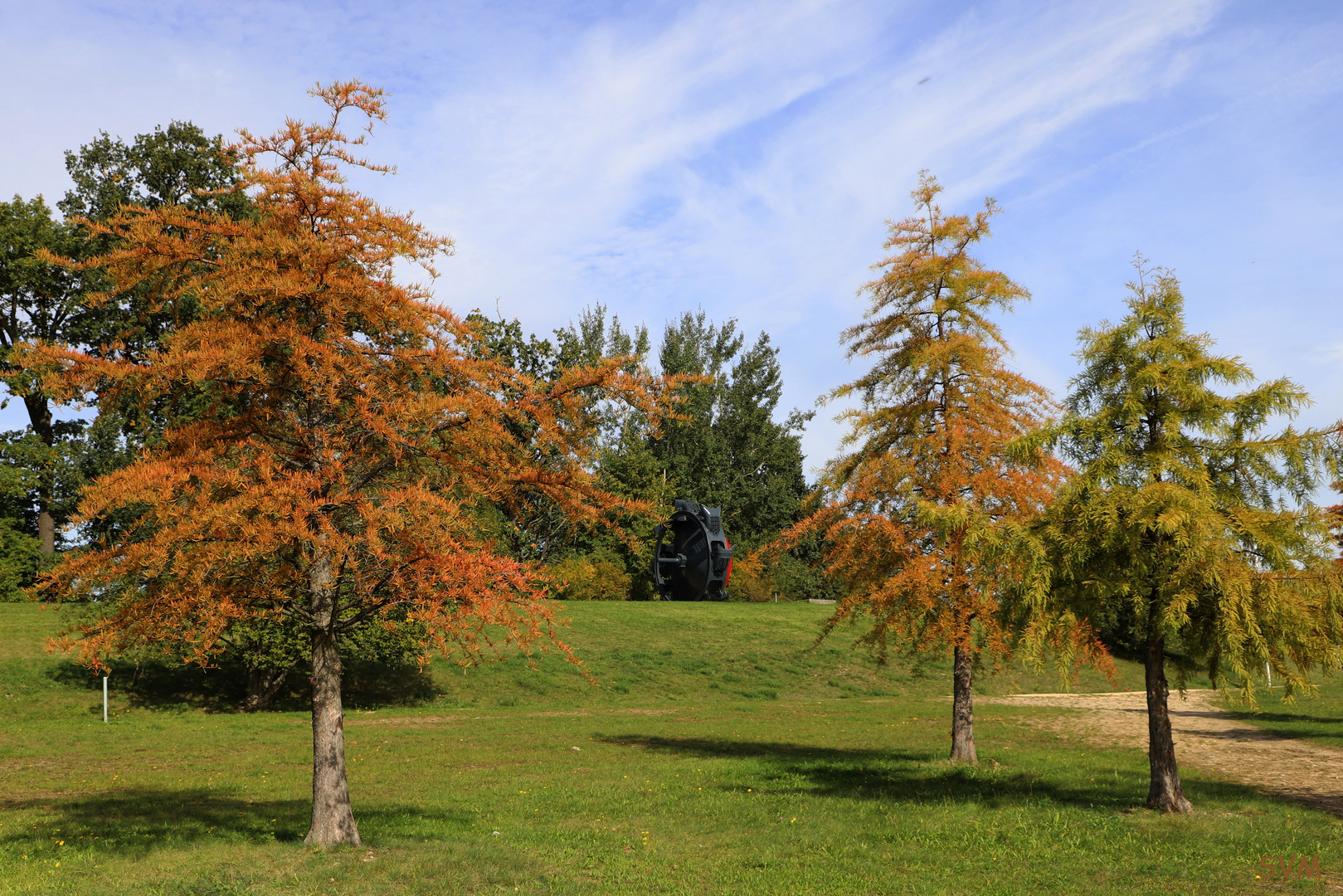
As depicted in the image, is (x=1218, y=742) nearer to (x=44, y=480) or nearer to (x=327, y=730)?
(x=327, y=730)

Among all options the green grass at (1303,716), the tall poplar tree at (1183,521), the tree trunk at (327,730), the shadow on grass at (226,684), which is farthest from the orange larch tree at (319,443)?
the green grass at (1303,716)

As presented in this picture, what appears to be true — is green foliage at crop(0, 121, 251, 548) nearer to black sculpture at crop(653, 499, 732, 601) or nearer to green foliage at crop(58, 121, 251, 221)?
green foliage at crop(58, 121, 251, 221)

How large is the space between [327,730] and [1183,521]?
10.5 m

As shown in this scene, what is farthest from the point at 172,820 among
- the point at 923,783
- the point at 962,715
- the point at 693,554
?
the point at 693,554

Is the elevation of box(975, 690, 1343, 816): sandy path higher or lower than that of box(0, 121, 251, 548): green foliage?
lower

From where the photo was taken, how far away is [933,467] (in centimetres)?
1658

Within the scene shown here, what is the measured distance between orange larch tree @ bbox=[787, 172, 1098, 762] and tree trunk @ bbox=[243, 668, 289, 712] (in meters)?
16.7

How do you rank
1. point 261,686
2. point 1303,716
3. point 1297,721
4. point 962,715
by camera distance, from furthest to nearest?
point 261,686, point 1303,716, point 1297,721, point 962,715

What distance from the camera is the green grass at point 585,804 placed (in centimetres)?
930

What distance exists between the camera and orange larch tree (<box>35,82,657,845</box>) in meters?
9.16

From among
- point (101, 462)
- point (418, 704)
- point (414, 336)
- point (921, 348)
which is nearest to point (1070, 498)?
point (921, 348)
